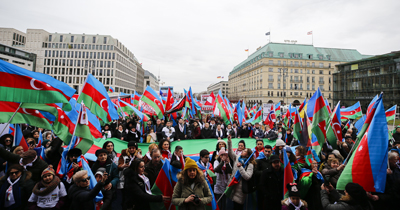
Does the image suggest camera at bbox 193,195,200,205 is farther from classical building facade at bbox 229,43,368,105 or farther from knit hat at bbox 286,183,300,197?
classical building facade at bbox 229,43,368,105

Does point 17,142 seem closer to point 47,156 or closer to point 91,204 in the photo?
point 47,156

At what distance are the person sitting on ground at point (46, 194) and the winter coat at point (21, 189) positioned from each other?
15.4 inches

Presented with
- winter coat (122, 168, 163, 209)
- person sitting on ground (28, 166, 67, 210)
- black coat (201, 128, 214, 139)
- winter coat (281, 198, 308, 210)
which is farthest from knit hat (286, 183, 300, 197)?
black coat (201, 128, 214, 139)

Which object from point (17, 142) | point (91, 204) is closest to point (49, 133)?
point (17, 142)

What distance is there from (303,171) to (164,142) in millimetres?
3095

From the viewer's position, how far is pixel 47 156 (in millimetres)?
4449

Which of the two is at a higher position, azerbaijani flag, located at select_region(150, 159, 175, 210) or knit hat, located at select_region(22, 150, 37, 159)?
knit hat, located at select_region(22, 150, 37, 159)

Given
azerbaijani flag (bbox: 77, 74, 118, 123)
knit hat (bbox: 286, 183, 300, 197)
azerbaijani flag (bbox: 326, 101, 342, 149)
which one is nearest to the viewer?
knit hat (bbox: 286, 183, 300, 197)

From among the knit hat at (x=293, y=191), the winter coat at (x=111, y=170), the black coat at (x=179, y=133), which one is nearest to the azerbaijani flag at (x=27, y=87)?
the winter coat at (x=111, y=170)

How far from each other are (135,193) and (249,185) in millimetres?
2107

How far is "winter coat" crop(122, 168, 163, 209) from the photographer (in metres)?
3.51

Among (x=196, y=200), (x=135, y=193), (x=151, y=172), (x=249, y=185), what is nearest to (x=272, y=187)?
(x=249, y=185)

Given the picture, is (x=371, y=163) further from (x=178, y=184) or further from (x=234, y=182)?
(x=178, y=184)

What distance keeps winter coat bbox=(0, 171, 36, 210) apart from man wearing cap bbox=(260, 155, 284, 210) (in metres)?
4.05
